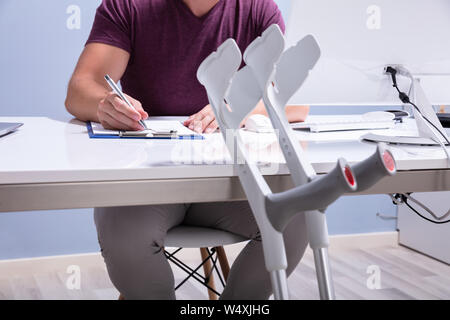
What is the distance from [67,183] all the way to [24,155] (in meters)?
0.14

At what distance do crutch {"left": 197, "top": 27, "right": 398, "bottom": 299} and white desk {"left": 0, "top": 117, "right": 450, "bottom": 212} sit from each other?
6 cm

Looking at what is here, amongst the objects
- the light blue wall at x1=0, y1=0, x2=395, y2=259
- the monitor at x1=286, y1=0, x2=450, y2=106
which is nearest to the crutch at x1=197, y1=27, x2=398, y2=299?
the monitor at x1=286, y1=0, x2=450, y2=106

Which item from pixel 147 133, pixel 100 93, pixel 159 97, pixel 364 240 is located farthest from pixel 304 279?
pixel 147 133

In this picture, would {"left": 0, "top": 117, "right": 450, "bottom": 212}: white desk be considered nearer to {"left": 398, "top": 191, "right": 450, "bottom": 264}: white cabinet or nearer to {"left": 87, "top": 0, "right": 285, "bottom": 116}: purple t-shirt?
{"left": 87, "top": 0, "right": 285, "bottom": 116}: purple t-shirt

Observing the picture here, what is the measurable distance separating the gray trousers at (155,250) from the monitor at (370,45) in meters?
0.29

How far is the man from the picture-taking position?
1031 mm

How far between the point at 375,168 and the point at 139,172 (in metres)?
0.30

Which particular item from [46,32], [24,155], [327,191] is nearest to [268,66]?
[327,191]

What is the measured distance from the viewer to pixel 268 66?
71 cm

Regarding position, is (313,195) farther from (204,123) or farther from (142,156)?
(204,123)

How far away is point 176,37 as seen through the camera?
5.23 ft

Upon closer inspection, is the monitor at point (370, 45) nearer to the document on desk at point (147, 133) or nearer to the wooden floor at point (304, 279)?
the document on desk at point (147, 133)

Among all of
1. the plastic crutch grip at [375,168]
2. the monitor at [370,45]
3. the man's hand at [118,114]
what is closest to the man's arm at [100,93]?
the man's hand at [118,114]
